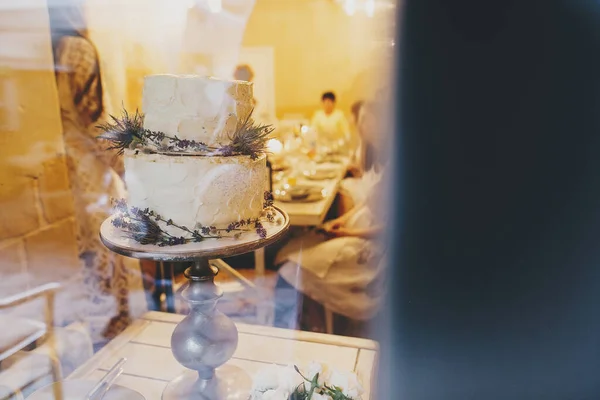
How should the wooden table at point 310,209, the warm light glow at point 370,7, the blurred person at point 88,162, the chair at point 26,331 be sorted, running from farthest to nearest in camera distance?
the warm light glow at point 370,7 → the wooden table at point 310,209 → the blurred person at point 88,162 → the chair at point 26,331

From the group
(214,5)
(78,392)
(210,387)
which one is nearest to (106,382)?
(78,392)

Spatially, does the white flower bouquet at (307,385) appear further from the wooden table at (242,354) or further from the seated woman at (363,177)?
the seated woman at (363,177)

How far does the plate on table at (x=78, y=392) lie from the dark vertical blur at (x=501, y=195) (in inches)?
24.6

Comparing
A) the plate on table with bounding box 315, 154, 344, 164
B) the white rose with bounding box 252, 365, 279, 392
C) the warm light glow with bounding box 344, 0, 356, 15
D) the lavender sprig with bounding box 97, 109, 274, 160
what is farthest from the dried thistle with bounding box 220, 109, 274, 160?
the warm light glow with bounding box 344, 0, 356, 15

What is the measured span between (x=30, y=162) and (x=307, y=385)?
1.09m

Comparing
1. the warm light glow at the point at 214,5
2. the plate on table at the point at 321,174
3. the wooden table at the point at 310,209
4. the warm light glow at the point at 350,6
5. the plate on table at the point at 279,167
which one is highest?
the warm light glow at the point at 350,6

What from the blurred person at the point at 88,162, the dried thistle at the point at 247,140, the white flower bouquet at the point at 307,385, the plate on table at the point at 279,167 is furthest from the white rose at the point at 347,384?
the plate on table at the point at 279,167

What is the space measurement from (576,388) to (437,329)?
275 mm

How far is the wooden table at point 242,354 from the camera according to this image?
3.65ft

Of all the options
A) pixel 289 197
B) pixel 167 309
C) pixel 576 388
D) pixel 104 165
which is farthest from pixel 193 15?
pixel 576 388

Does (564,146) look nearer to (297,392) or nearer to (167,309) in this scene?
(297,392)

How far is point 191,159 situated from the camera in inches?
35.4

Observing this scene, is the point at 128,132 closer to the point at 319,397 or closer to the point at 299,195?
the point at 319,397

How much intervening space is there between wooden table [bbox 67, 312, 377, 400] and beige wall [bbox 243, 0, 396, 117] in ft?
7.90
